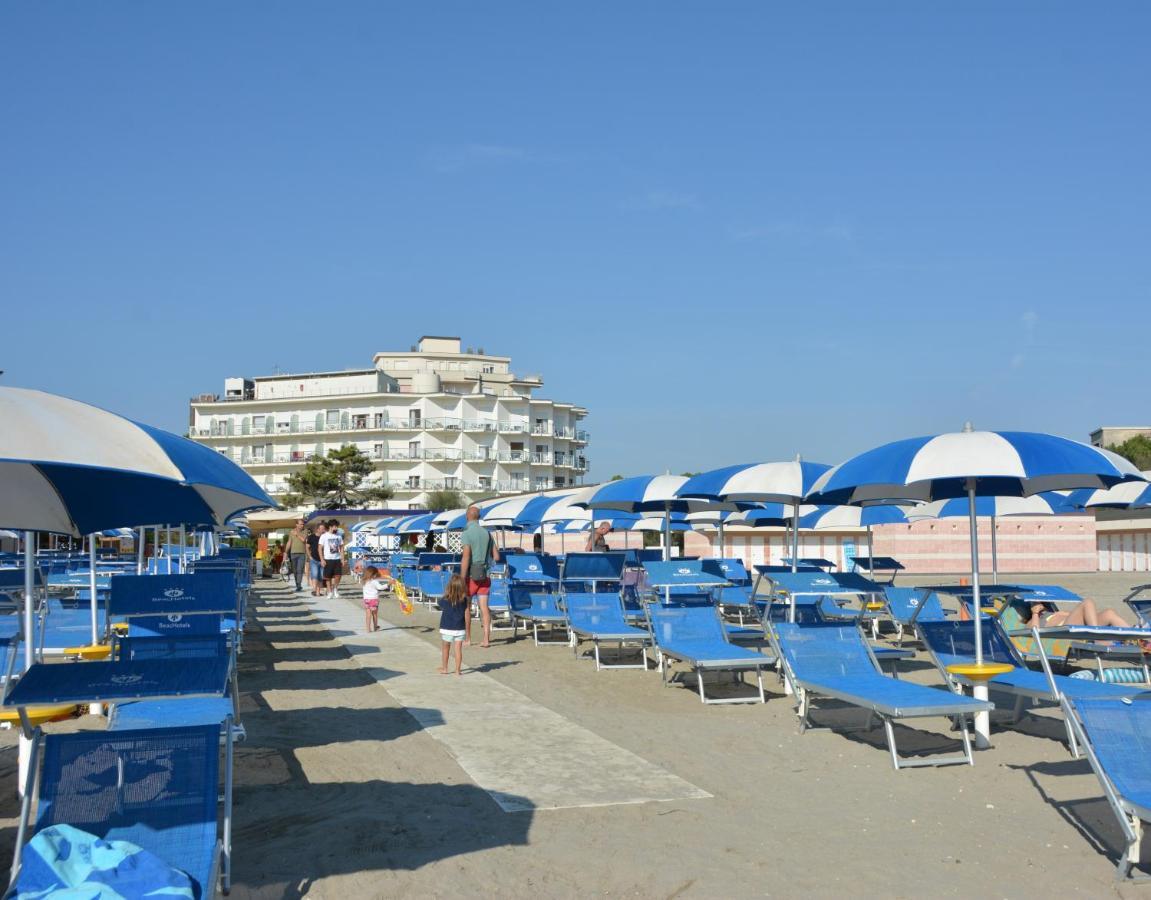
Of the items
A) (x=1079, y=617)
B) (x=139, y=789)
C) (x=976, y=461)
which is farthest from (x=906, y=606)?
(x=139, y=789)

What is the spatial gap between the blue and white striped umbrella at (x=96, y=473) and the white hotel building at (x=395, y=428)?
247 feet

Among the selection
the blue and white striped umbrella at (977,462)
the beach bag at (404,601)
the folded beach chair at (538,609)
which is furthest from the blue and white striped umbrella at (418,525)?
the blue and white striped umbrella at (977,462)

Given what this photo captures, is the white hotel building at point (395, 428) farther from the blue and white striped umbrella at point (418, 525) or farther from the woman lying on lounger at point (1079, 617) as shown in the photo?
the woman lying on lounger at point (1079, 617)

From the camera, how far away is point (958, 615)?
15469 millimetres

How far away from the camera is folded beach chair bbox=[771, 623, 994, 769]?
689cm

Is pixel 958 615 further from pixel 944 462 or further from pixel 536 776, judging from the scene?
pixel 536 776

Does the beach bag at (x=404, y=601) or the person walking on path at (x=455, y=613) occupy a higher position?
the person walking on path at (x=455, y=613)

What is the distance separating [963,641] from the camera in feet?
27.8

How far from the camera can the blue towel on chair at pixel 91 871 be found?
3637 millimetres

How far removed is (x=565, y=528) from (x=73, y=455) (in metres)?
22.8

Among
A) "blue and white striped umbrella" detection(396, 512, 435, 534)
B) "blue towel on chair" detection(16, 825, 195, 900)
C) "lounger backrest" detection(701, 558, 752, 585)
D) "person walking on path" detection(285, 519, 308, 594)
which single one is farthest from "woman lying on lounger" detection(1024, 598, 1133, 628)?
"blue and white striped umbrella" detection(396, 512, 435, 534)

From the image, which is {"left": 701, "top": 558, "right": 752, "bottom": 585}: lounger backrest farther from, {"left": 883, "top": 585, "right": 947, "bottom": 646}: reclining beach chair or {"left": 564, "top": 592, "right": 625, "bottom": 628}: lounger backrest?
{"left": 883, "top": 585, "right": 947, "bottom": 646}: reclining beach chair

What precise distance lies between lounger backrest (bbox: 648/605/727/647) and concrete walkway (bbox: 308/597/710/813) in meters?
1.51

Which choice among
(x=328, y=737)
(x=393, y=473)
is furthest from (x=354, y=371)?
(x=328, y=737)
